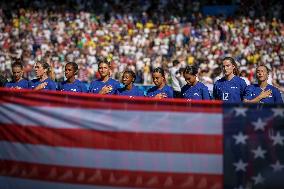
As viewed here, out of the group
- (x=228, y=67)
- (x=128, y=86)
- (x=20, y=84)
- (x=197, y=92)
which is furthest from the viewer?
(x=20, y=84)

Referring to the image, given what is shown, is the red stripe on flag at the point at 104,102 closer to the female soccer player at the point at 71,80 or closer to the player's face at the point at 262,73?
the player's face at the point at 262,73

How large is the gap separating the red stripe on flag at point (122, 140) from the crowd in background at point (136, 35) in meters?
12.9

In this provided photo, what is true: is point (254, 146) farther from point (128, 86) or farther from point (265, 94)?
point (128, 86)

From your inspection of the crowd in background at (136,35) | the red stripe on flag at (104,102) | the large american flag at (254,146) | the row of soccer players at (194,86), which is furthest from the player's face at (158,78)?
the crowd in background at (136,35)

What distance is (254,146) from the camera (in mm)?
4734

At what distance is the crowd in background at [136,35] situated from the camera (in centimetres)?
1992

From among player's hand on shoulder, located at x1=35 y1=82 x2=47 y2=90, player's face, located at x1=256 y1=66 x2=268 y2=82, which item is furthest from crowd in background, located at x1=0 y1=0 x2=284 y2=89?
player's face, located at x1=256 y1=66 x2=268 y2=82

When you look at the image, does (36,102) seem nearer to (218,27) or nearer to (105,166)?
(105,166)

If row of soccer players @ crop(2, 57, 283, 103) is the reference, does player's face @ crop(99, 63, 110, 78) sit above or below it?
above

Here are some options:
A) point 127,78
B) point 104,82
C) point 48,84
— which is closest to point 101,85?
point 104,82

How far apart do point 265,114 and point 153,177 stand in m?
1.19

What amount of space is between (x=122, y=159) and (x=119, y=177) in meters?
0.17

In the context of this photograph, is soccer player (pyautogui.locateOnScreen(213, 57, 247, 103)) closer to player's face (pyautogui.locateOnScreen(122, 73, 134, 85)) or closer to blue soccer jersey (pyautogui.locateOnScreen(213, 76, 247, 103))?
blue soccer jersey (pyautogui.locateOnScreen(213, 76, 247, 103))

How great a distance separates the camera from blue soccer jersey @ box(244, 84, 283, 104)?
7371 mm
